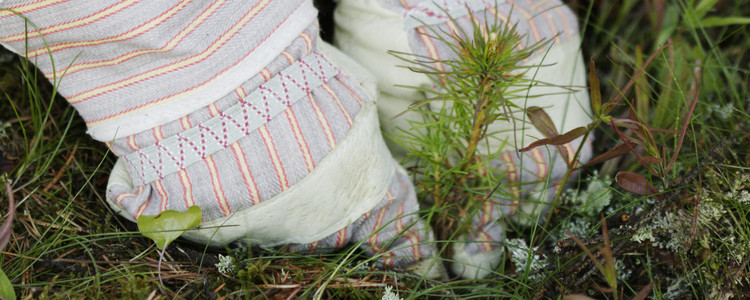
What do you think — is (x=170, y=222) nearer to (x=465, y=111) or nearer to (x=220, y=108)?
(x=220, y=108)

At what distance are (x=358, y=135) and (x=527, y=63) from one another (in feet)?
1.32

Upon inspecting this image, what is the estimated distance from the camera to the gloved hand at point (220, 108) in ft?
2.68

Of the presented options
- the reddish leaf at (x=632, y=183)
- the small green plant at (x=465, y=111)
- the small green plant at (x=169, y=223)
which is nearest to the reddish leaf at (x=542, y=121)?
the small green plant at (x=465, y=111)

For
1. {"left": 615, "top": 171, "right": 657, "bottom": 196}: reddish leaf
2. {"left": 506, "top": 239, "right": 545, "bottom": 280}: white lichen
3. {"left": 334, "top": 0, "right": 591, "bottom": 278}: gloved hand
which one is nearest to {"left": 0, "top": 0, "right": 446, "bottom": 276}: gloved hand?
{"left": 334, "top": 0, "right": 591, "bottom": 278}: gloved hand

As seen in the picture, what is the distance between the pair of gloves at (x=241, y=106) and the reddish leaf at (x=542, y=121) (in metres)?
0.07

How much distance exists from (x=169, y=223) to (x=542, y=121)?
0.67 metres

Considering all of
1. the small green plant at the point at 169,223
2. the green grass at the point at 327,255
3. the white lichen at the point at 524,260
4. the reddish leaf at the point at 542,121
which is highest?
the reddish leaf at the point at 542,121

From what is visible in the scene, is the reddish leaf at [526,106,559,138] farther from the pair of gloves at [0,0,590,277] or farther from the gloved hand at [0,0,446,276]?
the gloved hand at [0,0,446,276]

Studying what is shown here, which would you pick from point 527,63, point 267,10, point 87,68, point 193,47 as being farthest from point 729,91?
point 87,68

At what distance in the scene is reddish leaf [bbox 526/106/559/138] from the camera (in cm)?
93

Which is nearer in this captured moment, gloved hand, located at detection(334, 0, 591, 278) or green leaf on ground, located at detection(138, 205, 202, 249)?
green leaf on ground, located at detection(138, 205, 202, 249)

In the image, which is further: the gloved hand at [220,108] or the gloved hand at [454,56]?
the gloved hand at [454,56]

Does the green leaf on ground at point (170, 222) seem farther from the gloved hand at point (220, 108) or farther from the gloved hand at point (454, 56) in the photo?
the gloved hand at point (454, 56)

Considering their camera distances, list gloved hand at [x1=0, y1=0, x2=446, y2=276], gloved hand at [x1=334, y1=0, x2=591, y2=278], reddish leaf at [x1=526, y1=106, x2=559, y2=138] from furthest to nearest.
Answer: gloved hand at [x1=334, y1=0, x2=591, y2=278], reddish leaf at [x1=526, y1=106, x2=559, y2=138], gloved hand at [x1=0, y1=0, x2=446, y2=276]
